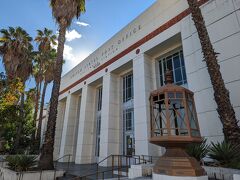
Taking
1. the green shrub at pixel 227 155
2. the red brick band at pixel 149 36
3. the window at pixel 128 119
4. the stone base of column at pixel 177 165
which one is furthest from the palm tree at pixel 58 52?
the green shrub at pixel 227 155

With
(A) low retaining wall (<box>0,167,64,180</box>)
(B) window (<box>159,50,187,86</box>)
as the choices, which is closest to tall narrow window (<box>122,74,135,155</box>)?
(B) window (<box>159,50,187,86</box>)

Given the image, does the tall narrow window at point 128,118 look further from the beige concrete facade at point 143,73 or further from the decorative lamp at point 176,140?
the decorative lamp at point 176,140

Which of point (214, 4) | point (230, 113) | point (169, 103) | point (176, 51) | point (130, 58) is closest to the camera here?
point (169, 103)

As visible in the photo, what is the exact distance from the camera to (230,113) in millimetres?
7328

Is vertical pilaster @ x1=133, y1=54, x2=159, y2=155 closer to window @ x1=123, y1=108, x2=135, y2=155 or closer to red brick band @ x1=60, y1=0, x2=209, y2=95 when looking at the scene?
red brick band @ x1=60, y1=0, x2=209, y2=95

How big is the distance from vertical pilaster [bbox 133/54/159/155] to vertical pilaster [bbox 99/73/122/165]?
11.8 feet

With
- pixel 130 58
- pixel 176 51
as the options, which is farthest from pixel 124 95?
pixel 176 51

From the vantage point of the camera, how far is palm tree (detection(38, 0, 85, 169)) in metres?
11.5

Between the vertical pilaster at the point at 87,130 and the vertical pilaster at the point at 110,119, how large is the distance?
138 inches

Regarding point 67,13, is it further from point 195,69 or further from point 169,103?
point 169,103

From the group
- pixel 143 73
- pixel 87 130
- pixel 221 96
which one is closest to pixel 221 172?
pixel 221 96

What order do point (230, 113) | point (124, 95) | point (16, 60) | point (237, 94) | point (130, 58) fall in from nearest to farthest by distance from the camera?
point (230, 113) < point (237, 94) < point (130, 58) < point (124, 95) < point (16, 60)

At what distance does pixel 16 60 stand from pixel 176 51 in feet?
56.5

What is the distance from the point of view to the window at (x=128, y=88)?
17938 mm
